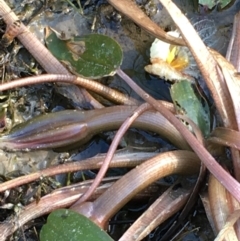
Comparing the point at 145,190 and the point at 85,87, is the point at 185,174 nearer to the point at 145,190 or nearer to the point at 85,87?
the point at 145,190

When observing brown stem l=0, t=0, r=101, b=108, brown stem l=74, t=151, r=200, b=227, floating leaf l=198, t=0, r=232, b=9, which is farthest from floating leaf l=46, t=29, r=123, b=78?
floating leaf l=198, t=0, r=232, b=9

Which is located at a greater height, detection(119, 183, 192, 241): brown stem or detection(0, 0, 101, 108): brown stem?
detection(0, 0, 101, 108): brown stem

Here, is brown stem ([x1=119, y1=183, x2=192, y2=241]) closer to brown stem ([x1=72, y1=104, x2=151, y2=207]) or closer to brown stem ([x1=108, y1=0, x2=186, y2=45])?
brown stem ([x1=72, y1=104, x2=151, y2=207])

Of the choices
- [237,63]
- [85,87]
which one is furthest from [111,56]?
[237,63]

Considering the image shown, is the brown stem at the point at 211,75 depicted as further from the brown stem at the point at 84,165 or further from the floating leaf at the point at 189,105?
the brown stem at the point at 84,165

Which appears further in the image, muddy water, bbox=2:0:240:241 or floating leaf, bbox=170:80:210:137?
muddy water, bbox=2:0:240:241

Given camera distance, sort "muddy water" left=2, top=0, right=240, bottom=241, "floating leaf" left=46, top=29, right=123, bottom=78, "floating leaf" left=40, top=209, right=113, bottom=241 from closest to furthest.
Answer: "floating leaf" left=40, top=209, right=113, bottom=241 < "floating leaf" left=46, top=29, right=123, bottom=78 < "muddy water" left=2, top=0, right=240, bottom=241

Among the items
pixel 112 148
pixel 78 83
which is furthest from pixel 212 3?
pixel 112 148
